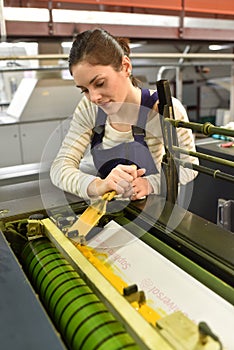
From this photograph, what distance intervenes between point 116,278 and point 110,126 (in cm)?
66

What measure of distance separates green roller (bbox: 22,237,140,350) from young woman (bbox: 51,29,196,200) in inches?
11.5

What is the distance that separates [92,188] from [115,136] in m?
0.28

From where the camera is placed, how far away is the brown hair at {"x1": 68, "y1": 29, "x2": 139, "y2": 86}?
1.04 meters

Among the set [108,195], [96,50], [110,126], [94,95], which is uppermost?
[96,50]

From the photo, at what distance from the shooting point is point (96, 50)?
1048 mm

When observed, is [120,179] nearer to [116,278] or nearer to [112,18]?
[116,278]

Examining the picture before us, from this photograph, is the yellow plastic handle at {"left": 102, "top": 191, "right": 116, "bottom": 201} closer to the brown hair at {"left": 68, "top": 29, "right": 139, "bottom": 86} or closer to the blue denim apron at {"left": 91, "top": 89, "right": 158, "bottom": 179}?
A: the blue denim apron at {"left": 91, "top": 89, "right": 158, "bottom": 179}

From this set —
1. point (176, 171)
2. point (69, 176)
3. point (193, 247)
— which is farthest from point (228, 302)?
point (69, 176)

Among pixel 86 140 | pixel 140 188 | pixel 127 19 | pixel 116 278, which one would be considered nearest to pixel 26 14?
pixel 127 19

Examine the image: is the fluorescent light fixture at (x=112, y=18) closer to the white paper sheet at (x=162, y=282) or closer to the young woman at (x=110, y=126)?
the young woman at (x=110, y=126)

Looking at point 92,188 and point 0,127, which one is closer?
point 92,188

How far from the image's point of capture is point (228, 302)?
670 millimetres

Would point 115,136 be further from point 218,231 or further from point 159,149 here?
point 218,231

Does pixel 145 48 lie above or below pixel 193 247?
above
